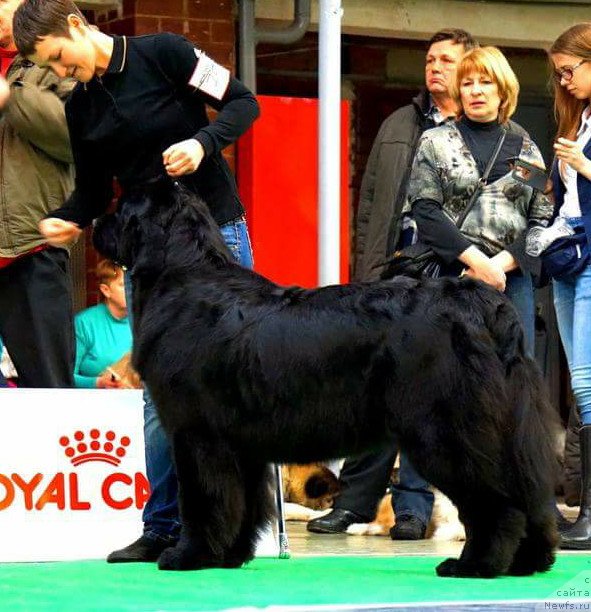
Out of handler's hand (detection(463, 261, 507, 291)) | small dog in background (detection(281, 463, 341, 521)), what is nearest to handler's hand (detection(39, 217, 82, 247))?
handler's hand (detection(463, 261, 507, 291))

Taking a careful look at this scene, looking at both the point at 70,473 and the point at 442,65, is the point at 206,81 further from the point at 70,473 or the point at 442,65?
the point at 442,65

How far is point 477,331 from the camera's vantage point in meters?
5.06

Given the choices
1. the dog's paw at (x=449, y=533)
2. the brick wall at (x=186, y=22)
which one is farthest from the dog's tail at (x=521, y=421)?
the brick wall at (x=186, y=22)

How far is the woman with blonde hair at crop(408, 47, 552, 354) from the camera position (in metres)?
6.94

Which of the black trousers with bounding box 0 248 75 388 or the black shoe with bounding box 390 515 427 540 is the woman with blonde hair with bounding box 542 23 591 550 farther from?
the black trousers with bounding box 0 248 75 388

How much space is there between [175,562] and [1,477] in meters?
1.16

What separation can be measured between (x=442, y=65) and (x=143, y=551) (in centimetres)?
312

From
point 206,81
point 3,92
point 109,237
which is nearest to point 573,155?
point 206,81

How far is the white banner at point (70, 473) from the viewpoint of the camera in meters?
6.22

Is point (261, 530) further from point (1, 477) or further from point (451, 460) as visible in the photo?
point (1, 477)

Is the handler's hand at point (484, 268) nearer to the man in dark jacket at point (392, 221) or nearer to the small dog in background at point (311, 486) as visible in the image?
the man in dark jacket at point (392, 221)

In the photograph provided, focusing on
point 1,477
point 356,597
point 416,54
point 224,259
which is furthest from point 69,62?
point 416,54

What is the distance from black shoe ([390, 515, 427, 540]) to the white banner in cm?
139

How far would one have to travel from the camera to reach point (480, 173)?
696cm
